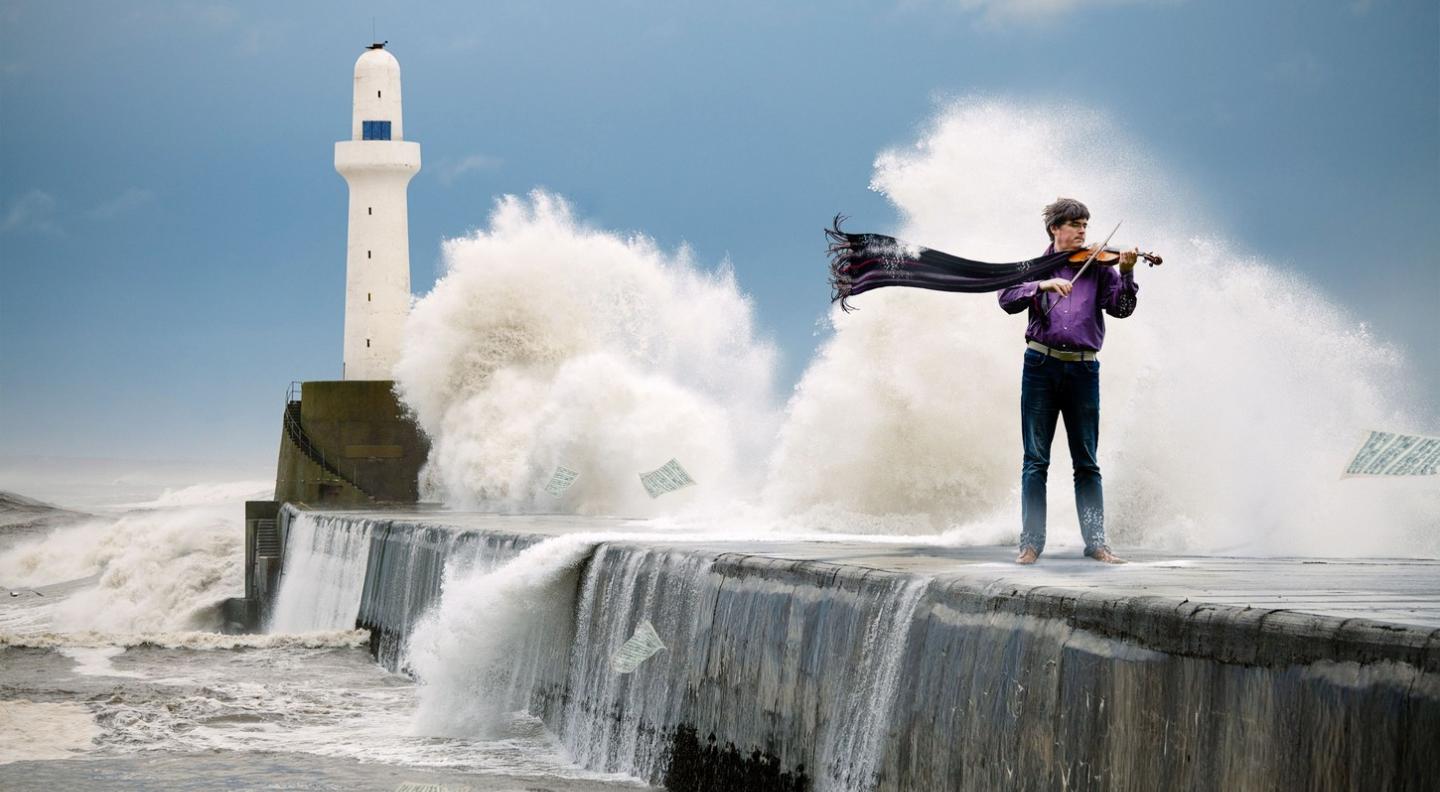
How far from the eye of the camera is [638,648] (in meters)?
9.22

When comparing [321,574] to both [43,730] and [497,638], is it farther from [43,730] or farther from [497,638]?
[497,638]

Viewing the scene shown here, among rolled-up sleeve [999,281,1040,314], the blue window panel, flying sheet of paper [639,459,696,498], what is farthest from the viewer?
the blue window panel

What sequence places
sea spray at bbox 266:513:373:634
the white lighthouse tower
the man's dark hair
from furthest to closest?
the white lighthouse tower < sea spray at bbox 266:513:373:634 < the man's dark hair

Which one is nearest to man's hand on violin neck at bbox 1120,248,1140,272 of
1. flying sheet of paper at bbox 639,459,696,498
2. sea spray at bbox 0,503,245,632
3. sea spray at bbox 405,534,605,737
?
sea spray at bbox 405,534,605,737

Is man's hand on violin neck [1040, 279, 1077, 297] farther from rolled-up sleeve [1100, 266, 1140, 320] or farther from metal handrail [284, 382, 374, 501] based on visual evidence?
metal handrail [284, 382, 374, 501]

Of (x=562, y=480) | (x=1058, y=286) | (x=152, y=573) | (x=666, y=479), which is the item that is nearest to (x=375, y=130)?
(x=152, y=573)

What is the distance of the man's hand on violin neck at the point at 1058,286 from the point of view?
761cm

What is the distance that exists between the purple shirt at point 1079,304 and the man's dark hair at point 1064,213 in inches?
12.5

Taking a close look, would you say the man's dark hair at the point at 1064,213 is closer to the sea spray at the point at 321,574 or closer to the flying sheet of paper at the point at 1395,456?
the flying sheet of paper at the point at 1395,456

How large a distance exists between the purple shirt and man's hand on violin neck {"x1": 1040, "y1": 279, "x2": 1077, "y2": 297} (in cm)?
4

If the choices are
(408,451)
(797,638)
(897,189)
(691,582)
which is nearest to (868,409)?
(897,189)

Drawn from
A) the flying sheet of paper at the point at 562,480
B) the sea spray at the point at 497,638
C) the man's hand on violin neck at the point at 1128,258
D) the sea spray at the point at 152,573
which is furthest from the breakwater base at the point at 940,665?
the sea spray at the point at 152,573

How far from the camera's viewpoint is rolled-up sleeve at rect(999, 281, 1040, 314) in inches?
304

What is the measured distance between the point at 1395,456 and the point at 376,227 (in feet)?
93.4
